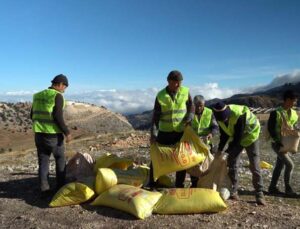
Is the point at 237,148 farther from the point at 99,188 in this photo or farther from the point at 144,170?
the point at 99,188

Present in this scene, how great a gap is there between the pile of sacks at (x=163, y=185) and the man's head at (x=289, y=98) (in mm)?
1721

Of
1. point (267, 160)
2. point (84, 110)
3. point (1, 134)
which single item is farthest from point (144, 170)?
point (84, 110)

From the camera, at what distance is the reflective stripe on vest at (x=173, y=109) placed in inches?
282

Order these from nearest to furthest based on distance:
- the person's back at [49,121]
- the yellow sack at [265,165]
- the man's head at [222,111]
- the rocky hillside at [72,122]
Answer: the man's head at [222,111], the person's back at [49,121], the yellow sack at [265,165], the rocky hillside at [72,122]

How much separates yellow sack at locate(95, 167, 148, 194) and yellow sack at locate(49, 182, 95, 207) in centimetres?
19

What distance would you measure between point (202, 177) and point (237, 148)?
0.72 m

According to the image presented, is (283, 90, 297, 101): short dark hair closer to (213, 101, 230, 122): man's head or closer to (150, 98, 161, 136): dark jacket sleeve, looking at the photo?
(213, 101, 230, 122): man's head

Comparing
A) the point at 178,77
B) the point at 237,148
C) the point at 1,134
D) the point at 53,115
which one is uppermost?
the point at 178,77

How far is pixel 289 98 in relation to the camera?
7.94 meters

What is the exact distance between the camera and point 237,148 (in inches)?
286

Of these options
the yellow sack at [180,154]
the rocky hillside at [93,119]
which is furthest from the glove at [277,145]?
the rocky hillside at [93,119]

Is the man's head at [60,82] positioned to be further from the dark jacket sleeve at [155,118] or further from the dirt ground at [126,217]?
the dirt ground at [126,217]

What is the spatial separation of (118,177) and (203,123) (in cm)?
172

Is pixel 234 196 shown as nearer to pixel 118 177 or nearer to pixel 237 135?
pixel 237 135
